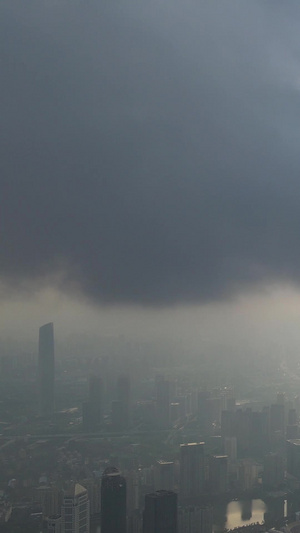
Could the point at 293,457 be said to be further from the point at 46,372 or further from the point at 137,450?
the point at 46,372

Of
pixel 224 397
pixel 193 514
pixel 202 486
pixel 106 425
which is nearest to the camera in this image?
pixel 193 514

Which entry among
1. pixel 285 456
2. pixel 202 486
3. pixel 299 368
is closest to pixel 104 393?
pixel 202 486

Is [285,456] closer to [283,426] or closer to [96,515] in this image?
[283,426]

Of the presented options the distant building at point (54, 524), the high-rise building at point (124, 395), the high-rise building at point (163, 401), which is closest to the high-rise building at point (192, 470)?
the high-rise building at point (163, 401)

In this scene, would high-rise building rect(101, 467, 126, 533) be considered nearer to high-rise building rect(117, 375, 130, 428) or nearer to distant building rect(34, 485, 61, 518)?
distant building rect(34, 485, 61, 518)

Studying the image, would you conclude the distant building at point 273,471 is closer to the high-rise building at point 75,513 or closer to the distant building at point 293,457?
the distant building at point 293,457

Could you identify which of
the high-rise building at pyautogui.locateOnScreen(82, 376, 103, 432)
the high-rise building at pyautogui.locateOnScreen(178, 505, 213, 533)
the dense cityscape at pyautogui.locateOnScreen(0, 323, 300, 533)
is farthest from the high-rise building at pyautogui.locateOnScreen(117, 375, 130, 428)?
the high-rise building at pyautogui.locateOnScreen(178, 505, 213, 533)

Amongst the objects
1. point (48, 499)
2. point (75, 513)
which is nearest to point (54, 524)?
point (75, 513)
